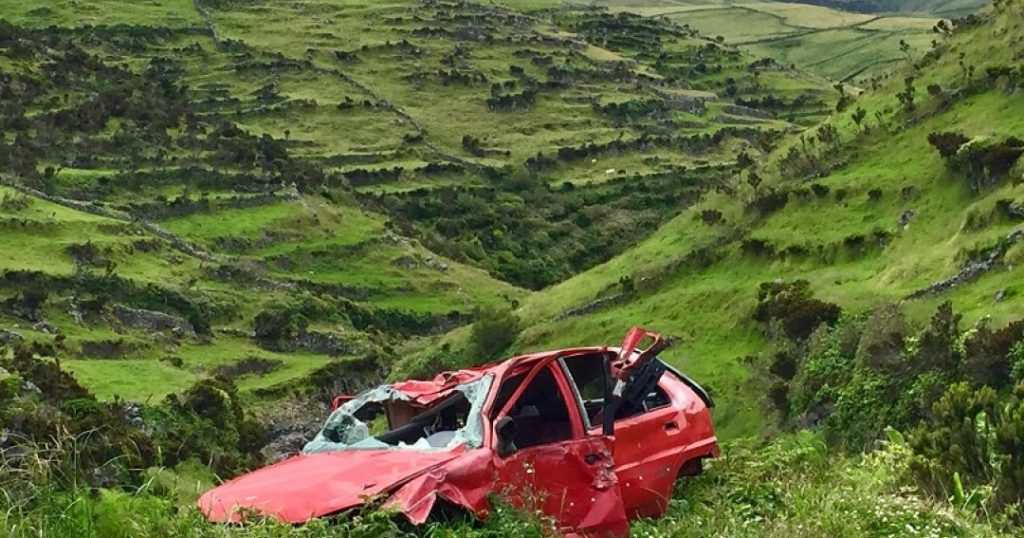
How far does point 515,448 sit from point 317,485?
6.06ft

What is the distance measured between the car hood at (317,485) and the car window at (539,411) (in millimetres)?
1450

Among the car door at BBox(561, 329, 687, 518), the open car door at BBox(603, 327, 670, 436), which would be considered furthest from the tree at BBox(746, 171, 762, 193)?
the open car door at BBox(603, 327, 670, 436)

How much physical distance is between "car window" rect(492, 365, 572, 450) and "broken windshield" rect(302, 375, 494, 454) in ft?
1.46

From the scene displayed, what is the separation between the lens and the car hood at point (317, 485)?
809 cm

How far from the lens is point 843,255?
3734 cm

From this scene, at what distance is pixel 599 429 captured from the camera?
34.3 feet

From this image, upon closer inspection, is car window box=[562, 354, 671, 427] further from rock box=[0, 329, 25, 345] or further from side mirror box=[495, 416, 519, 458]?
rock box=[0, 329, 25, 345]

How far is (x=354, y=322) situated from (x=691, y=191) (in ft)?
135

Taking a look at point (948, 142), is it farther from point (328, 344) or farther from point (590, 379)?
point (328, 344)

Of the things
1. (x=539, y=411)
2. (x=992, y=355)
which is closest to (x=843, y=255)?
(x=992, y=355)

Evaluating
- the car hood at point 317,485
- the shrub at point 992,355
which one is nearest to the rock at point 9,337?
the shrub at point 992,355

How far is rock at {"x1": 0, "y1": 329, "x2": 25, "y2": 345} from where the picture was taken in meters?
43.0

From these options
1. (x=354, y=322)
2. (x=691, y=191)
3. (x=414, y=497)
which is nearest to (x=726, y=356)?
(x=414, y=497)

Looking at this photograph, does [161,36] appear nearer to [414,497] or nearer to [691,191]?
[691,191]
